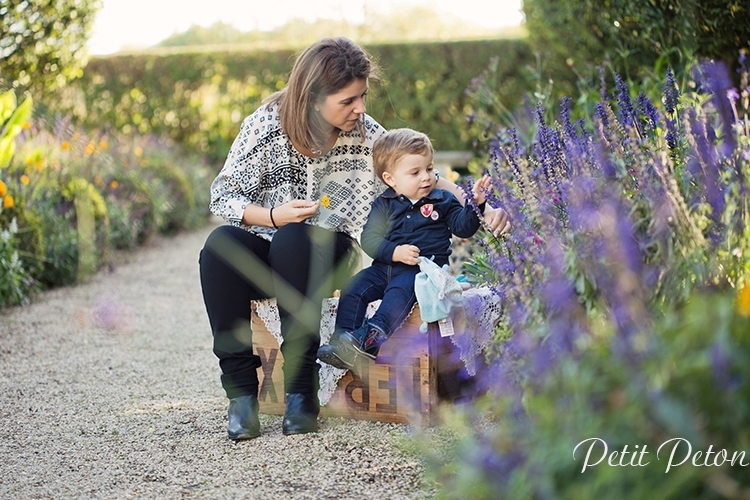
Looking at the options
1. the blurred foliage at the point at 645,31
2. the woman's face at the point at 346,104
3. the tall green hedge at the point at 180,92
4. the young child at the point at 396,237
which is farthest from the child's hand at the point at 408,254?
the tall green hedge at the point at 180,92

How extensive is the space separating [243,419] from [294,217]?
644 mm

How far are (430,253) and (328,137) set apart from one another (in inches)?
21.3

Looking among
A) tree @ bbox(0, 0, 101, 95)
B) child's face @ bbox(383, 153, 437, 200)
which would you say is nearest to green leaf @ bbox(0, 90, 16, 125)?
tree @ bbox(0, 0, 101, 95)

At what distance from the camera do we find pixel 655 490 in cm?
123

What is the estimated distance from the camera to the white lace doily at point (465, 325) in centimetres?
254

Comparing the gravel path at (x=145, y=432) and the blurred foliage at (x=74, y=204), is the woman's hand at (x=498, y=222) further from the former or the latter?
the blurred foliage at (x=74, y=204)

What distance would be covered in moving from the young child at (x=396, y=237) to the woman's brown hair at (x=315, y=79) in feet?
0.76

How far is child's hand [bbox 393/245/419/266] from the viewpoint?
2.65m

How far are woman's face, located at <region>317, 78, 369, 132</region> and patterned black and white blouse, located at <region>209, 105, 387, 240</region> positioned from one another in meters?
0.18

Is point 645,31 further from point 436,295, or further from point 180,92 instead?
point 180,92

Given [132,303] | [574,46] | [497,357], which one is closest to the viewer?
[497,357]

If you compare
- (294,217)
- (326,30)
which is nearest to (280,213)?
(294,217)

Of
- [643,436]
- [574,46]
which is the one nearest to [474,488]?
[643,436]

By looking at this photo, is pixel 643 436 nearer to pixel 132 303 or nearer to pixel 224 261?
pixel 224 261
